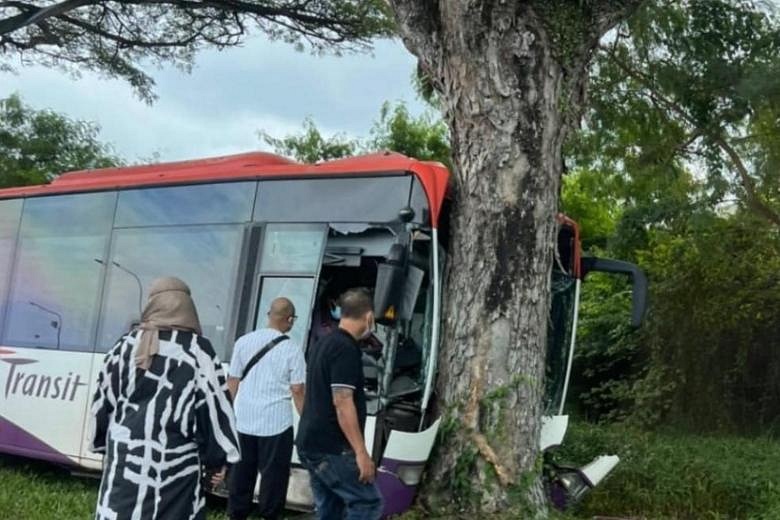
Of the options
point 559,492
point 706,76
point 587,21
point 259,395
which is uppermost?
point 706,76

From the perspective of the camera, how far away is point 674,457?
999 centimetres

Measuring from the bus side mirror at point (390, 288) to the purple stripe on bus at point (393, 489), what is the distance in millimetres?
1033

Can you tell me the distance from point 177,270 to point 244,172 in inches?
38.7

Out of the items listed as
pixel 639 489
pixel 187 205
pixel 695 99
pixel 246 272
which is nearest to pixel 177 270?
pixel 187 205

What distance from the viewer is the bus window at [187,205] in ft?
27.0

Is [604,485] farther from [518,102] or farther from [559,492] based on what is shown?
[518,102]

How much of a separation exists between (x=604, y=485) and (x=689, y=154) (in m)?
4.82

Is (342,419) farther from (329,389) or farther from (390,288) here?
(390,288)

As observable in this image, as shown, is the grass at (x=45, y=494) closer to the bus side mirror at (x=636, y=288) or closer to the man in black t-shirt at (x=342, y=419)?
the man in black t-shirt at (x=342, y=419)

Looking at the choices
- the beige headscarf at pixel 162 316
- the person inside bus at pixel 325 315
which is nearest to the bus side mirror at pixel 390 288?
the person inside bus at pixel 325 315

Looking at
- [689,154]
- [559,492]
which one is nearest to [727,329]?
[689,154]

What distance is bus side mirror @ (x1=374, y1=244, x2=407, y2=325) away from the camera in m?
6.73

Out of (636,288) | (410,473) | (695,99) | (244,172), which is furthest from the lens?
(695,99)

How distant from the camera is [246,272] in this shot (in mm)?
7895
